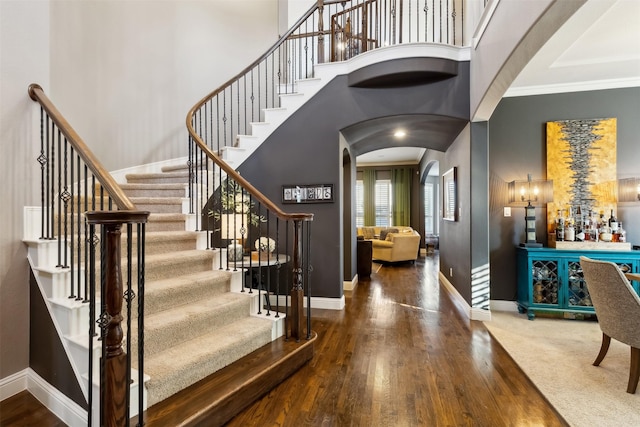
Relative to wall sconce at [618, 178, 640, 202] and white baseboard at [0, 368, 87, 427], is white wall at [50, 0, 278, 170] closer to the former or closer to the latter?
white baseboard at [0, 368, 87, 427]

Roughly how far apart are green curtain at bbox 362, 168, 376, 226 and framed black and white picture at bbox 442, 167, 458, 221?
4.60 meters

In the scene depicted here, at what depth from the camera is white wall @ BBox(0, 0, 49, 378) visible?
197 centimetres

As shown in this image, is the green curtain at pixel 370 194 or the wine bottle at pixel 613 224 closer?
the wine bottle at pixel 613 224

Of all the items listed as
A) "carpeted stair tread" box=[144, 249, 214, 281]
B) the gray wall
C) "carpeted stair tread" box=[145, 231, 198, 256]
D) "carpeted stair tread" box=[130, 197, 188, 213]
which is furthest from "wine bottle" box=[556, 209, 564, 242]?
"carpeted stair tread" box=[130, 197, 188, 213]

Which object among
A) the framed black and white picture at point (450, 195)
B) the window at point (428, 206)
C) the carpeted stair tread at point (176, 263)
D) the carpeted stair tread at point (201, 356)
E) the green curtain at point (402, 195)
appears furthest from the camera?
the window at point (428, 206)

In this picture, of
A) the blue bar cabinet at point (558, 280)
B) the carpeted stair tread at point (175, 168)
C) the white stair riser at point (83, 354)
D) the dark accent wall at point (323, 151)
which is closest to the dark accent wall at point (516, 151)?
the blue bar cabinet at point (558, 280)

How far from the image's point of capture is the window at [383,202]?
9961 mm

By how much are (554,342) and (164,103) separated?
18.6 ft

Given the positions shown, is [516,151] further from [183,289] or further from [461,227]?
[183,289]

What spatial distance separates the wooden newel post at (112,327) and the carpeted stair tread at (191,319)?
0.51m

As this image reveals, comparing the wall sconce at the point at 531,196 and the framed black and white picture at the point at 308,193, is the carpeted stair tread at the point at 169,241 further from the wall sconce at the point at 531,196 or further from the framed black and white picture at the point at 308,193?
the wall sconce at the point at 531,196

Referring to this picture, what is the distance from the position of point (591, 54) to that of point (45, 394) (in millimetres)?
5549

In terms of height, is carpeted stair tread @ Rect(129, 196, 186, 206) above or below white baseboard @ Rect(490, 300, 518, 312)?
above

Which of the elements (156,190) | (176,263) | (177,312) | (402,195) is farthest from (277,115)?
(402,195)
